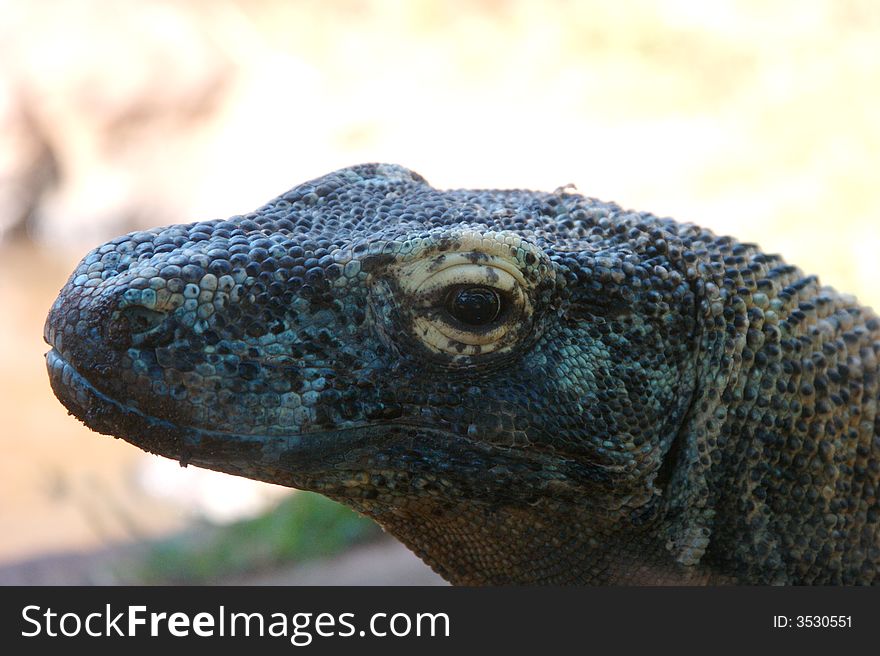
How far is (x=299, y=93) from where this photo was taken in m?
22.0

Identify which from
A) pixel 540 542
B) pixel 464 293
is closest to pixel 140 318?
pixel 464 293

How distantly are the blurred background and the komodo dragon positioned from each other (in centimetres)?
419

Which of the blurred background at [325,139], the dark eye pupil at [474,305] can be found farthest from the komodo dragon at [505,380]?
the blurred background at [325,139]

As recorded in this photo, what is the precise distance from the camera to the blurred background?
423 inches

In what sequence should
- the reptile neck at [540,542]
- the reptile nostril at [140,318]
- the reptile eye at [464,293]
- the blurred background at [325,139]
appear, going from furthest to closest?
the blurred background at [325,139]
the reptile neck at [540,542]
the reptile eye at [464,293]
the reptile nostril at [140,318]

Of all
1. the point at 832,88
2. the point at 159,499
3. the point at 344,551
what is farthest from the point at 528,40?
the point at 344,551

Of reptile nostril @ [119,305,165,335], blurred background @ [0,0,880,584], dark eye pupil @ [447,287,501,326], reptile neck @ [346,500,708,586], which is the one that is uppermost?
blurred background @ [0,0,880,584]

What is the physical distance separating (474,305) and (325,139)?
697 inches

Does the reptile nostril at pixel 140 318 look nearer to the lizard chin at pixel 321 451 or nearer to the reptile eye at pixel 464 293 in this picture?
the lizard chin at pixel 321 451

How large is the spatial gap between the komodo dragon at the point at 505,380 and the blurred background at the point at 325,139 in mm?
4191

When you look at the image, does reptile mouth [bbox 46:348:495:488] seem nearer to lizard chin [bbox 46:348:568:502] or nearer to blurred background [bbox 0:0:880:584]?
lizard chin [bbox 46:348:568:502]

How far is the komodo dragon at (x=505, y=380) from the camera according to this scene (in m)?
2.70

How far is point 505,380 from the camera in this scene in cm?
284

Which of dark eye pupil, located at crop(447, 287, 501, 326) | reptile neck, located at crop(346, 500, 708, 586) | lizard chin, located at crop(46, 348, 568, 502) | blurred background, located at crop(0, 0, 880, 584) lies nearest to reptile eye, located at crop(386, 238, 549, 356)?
dark eye pupil, located at crop(447, 287, 501, 326)
